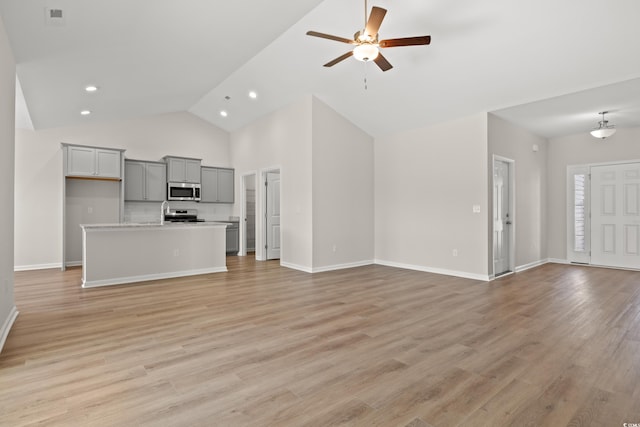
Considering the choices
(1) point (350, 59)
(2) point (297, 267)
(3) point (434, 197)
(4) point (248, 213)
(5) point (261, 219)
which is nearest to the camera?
(1) point (350, 59)

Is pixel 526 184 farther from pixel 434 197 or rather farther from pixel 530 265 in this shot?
pixel 434 197

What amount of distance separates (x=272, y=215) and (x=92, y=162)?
12.7 feet

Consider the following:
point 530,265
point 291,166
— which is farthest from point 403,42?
point 530,265

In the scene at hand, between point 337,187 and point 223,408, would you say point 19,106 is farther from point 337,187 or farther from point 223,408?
point 223,408

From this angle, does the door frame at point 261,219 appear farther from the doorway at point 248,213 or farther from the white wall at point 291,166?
the doorway at point 248,213

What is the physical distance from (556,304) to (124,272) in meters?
6.10

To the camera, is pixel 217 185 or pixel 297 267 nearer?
pixel 297 267

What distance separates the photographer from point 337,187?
6629 millimetres

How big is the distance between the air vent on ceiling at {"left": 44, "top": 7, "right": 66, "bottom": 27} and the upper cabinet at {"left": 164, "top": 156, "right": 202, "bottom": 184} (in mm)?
4928

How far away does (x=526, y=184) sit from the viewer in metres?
6.67

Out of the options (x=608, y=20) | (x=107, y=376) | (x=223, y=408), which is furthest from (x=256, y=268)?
(x=608, y=20)

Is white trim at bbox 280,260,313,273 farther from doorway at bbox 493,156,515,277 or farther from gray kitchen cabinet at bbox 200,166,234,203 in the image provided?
doorway at bbox 493,156,515,277

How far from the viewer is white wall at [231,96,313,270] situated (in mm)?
6320

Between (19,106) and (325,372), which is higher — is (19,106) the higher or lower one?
the higher one
